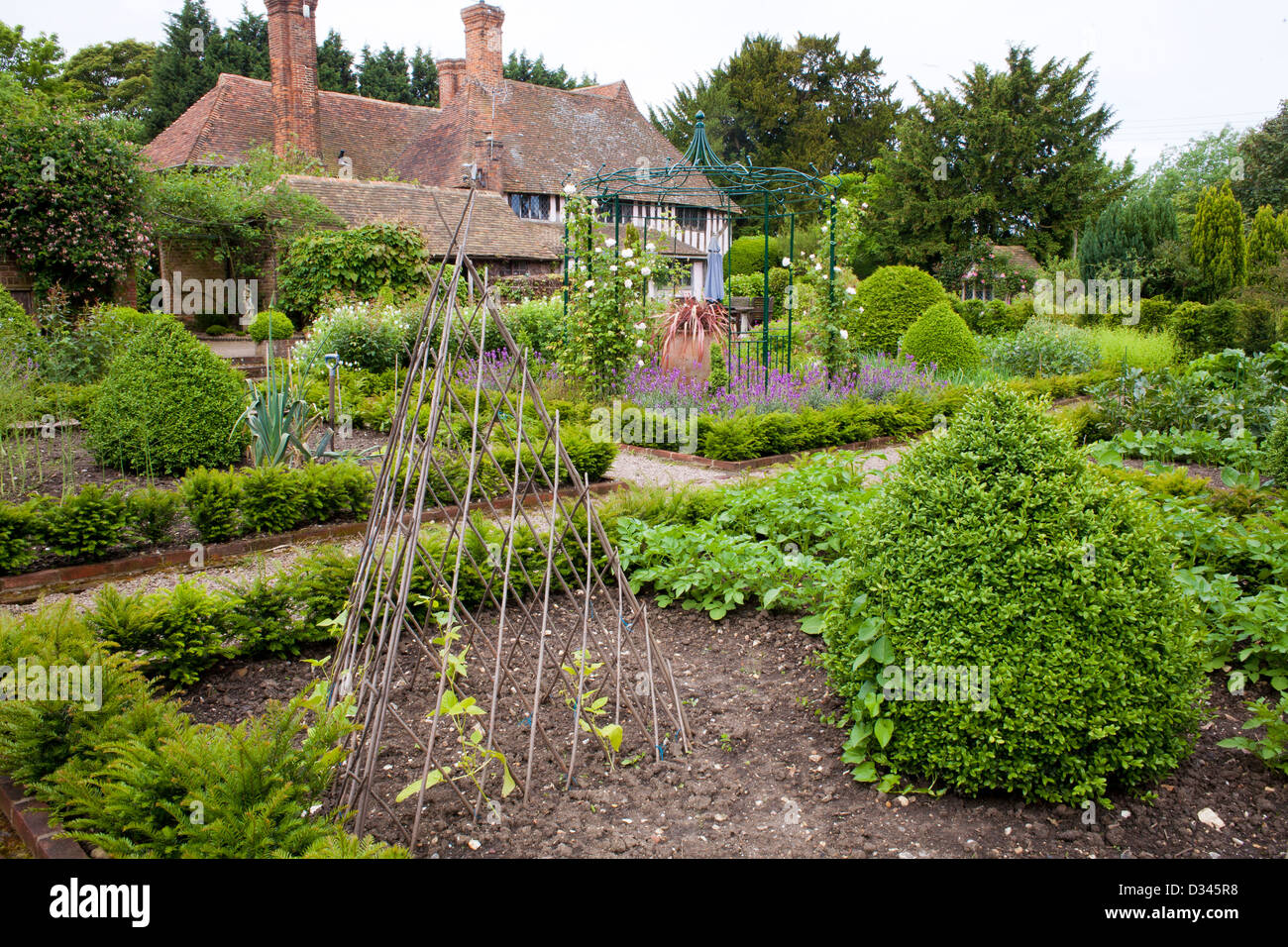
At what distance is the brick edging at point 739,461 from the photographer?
29.7ft

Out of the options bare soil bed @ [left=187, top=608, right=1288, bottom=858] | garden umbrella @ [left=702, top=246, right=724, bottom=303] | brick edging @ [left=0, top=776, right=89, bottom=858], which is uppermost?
garden umbrella @ [left=702, top=246, right=724, bottom=303]

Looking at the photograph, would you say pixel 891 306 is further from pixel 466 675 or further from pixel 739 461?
pixel 466 675

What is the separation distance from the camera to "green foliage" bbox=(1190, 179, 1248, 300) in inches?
925

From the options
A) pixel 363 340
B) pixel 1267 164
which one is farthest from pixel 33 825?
pixel 1267 164

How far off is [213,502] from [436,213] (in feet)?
69.2

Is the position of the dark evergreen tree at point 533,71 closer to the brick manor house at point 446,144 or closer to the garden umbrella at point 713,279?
the brick manor house at point 446,144

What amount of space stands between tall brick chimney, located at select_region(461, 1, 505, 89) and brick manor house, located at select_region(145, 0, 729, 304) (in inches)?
1.6

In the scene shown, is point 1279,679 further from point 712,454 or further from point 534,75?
point 534,75

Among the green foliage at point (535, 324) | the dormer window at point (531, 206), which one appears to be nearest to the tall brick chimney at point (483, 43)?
the dormer window at point (531, 206)

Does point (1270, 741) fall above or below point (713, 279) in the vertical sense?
below

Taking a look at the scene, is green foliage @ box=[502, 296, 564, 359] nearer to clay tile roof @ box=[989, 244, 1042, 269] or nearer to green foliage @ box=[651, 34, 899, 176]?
clay tile roof @ box=[989, 244, 1042, 269]

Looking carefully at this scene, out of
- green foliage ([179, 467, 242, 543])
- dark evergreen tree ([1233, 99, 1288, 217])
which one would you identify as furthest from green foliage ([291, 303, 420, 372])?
dark evergreen tree ([1233, 99, 1288, 217])

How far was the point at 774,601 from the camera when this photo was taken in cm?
447

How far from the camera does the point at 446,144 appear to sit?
31.7 meters
